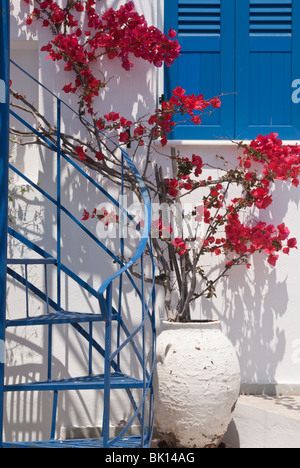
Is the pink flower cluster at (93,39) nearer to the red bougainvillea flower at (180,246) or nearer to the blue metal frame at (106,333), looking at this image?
the blue metal frame at (106,333)

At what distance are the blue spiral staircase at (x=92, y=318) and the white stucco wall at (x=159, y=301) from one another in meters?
0.07

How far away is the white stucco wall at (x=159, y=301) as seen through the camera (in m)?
4.81

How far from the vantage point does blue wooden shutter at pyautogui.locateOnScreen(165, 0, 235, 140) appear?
5.04 meters

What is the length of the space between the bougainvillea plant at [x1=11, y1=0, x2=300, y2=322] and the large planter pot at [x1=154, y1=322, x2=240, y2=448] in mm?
320

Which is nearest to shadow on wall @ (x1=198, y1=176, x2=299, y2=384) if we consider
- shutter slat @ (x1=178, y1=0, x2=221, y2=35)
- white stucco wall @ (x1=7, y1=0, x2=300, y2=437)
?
white stucco wall @ (x1=7, y1=0, x2=300, y2=437)

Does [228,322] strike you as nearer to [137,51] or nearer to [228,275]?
[228,275]

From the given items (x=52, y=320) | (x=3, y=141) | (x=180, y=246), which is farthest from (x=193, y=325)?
(x=3, y=141)

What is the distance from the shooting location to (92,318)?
157 inches

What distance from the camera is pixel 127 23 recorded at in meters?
4.80

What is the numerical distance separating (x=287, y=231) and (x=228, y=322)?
694 mm

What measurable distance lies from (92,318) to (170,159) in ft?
4.52

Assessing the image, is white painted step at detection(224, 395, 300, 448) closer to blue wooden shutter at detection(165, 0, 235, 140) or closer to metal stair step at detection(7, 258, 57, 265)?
metal stair step at detection(7, 258, 57, 265)

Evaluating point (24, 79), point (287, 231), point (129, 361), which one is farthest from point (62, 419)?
point (24, 79)

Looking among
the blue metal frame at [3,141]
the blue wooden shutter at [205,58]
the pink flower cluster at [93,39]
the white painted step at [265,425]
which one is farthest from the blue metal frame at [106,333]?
the blue wooden shutter at [205,58]
